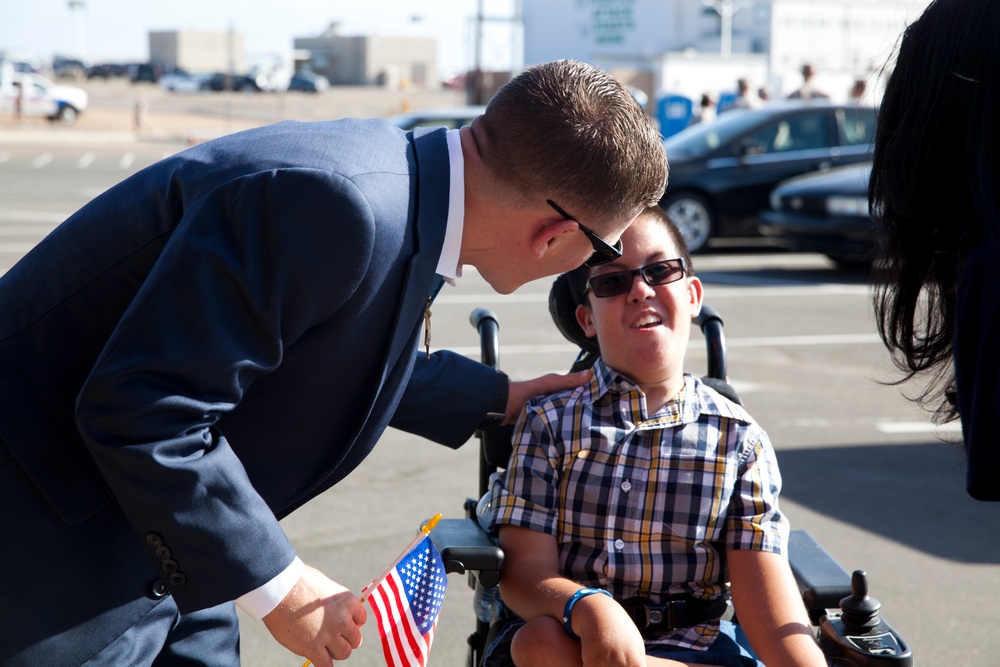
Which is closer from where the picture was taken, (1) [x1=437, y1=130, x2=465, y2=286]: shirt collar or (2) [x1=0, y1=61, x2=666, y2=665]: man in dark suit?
(2) [x1=0, y1=61, x2=666, y2=665]: man in dark suit

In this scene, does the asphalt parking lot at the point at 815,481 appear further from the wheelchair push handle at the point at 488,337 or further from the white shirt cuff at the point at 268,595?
the white shirt cuff at the point at 268,595

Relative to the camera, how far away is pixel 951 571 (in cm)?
433

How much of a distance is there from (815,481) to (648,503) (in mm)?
3073

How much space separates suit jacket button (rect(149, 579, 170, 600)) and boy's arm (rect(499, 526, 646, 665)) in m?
0.81

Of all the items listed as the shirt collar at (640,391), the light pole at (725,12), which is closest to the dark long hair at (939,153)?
the shirt collar at (640,391)

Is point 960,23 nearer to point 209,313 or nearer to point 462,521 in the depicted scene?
point 209,313

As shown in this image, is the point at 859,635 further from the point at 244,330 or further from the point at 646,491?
the point at 244,330

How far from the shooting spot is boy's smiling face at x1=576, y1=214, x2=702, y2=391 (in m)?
2.57

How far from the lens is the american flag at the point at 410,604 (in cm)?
210

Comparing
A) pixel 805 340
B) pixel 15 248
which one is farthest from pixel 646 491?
pixel 15 248

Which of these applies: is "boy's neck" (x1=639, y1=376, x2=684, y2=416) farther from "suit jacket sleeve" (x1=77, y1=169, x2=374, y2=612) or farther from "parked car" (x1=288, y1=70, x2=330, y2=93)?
"parked car" (x1=288, y1=70, x2=330, y2=93)

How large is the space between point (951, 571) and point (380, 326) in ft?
11.0

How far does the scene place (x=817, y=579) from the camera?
98.4 inches

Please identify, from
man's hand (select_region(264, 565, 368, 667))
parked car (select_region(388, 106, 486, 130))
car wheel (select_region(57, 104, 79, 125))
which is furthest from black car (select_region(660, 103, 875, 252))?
car wheel (select_region(57, 104, 79, 125))
